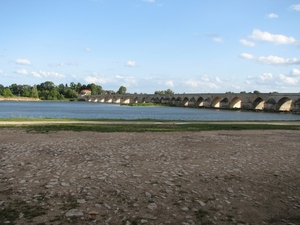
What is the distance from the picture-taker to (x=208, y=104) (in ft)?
323

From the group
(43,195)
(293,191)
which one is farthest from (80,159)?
(293,191)

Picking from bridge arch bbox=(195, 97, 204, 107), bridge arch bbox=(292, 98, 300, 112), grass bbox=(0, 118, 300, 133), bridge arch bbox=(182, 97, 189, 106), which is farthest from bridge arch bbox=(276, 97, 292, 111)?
grass bbox=(0, 118, 300, 133)

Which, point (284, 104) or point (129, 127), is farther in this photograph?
point (284, 104)

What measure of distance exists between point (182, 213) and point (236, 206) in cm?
103

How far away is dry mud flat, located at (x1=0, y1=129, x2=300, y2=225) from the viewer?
4.47m

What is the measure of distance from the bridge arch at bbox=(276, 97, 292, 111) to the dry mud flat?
7125 cm

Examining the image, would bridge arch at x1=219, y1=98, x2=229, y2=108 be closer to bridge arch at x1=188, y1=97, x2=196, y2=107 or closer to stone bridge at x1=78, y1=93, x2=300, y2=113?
stone bridge at x1=78, y1=93, x2=300, y2=113

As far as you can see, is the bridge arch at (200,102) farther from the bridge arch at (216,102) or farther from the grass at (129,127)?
the grass at (129,127)

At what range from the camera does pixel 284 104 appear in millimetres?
76312

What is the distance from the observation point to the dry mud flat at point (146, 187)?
4473 mm

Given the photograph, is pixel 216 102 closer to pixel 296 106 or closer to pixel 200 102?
pixel 200 102

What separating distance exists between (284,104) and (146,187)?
78.8 metres

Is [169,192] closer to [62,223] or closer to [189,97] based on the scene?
[62,223]

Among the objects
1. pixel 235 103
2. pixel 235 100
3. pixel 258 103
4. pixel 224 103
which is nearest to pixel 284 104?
pixel 258 103
